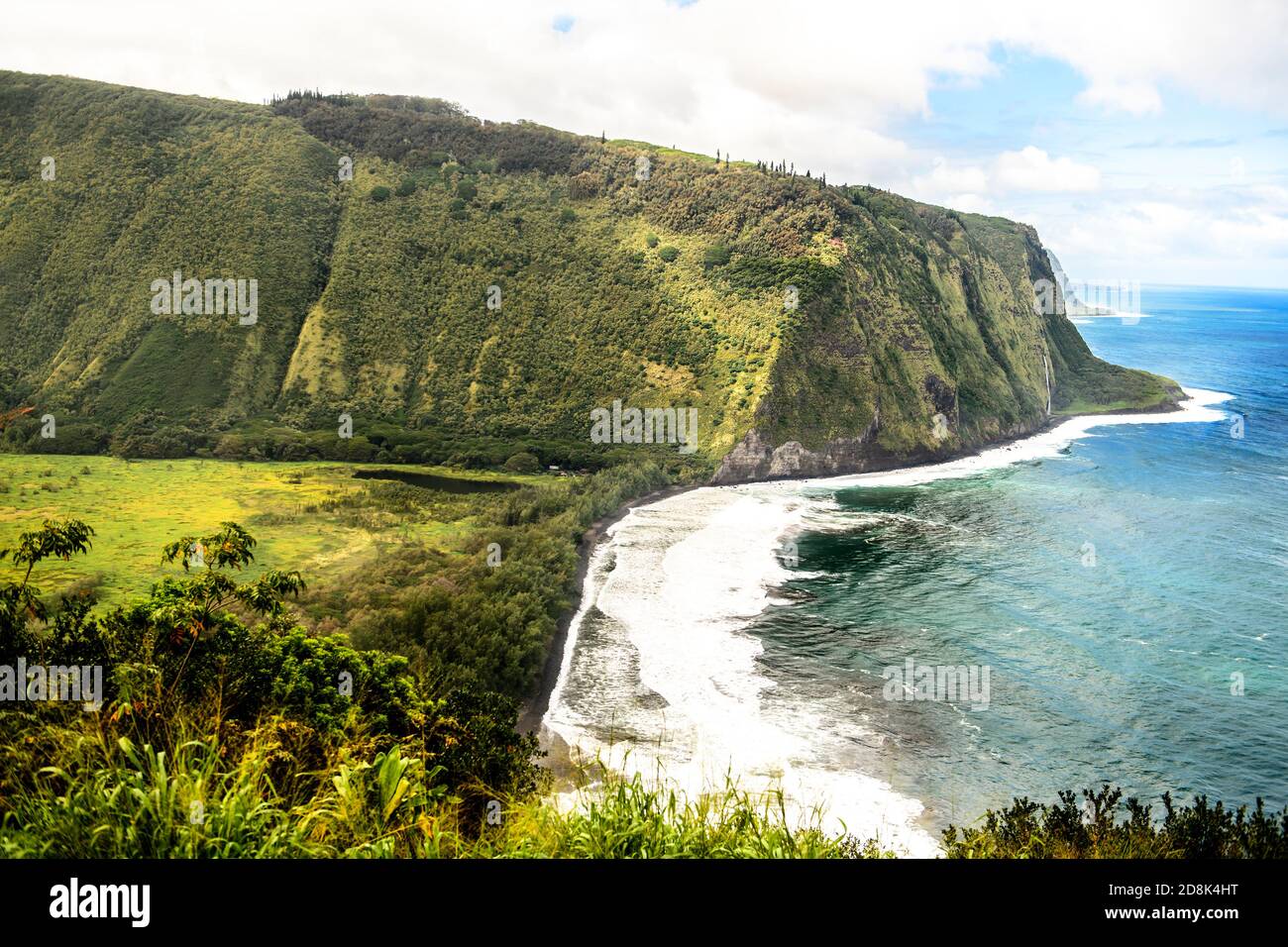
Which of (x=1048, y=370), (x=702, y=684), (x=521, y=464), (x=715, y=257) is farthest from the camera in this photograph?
(x=1048, y=370)

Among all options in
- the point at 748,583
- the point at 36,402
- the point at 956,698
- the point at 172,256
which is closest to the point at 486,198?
the point at 172,256

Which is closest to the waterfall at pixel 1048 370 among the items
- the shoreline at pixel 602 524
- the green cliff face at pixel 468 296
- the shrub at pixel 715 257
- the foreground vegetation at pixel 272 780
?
the green cliff face at pixel 468 296

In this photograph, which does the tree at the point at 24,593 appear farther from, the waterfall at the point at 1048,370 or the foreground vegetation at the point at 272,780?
the waterfall at the point at 1048,370

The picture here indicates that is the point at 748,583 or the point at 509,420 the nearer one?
the point at 748,583

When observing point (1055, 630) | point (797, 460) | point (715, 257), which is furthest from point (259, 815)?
point (715, 257)

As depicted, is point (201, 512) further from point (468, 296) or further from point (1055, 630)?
point (1055, 630)
